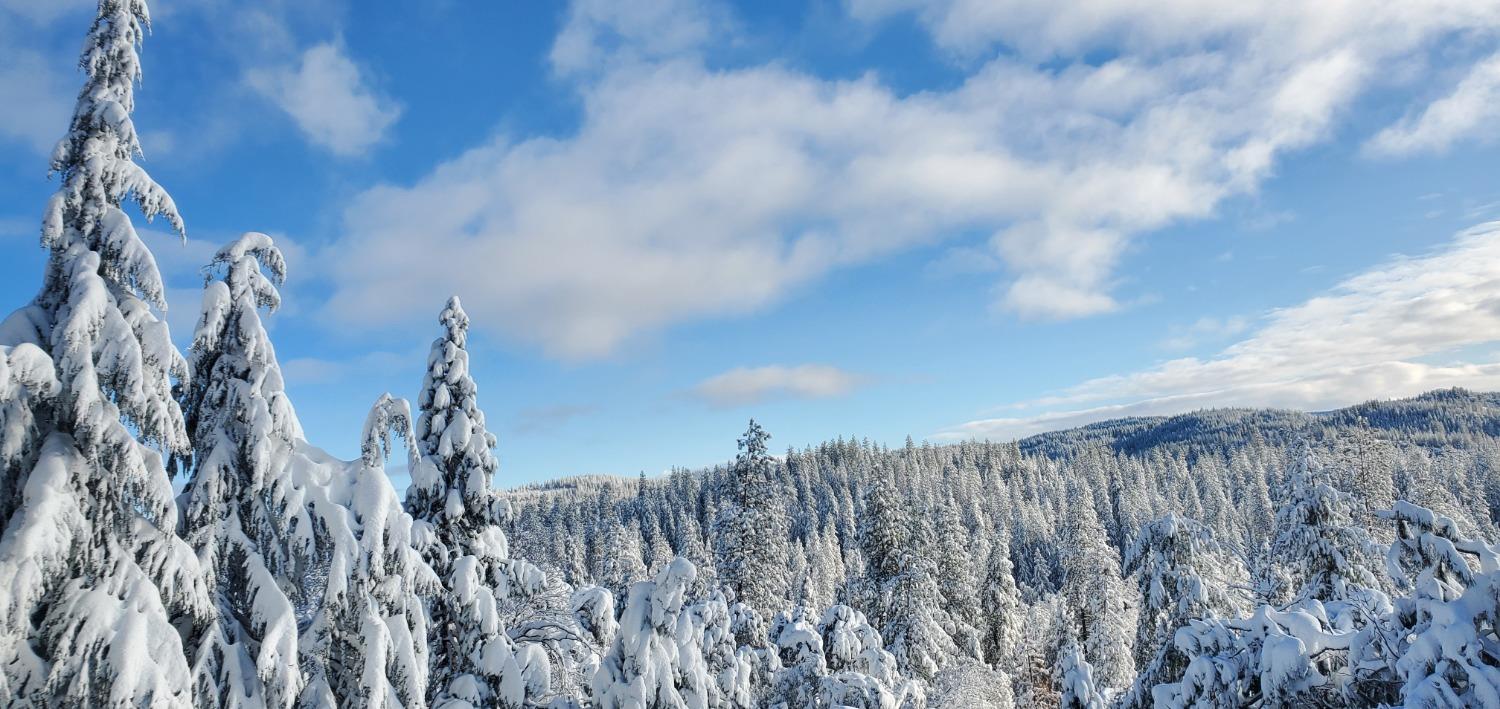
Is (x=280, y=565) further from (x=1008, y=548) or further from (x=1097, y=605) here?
(x=1008, y=548)

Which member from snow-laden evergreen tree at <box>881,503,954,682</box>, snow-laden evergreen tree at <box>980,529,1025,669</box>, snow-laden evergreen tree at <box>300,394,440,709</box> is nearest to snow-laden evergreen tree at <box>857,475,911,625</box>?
snow-laden evergreen tree at <box>881,503,954,682</box>

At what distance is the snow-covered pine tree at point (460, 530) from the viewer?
36.3 feet

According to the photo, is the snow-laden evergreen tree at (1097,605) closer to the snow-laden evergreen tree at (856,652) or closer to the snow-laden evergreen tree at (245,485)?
the snow-laden evergreen tree at (856,652)

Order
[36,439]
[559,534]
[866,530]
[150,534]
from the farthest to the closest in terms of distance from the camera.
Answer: [559,534] → [866,530] → [150,534] → [36,439]

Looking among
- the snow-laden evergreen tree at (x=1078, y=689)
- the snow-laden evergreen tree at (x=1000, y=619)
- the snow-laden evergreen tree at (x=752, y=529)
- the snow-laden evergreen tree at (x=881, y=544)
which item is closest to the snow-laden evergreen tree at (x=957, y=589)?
the snow-laden evergreen tree at (x=1000, y=619)

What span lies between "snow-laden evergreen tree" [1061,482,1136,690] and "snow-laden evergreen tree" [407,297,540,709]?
1047 inches

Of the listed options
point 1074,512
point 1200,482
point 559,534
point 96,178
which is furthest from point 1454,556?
point 1200,482

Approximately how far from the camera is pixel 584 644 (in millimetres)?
14219

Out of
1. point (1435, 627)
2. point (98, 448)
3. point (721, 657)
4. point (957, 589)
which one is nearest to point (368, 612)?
point (98, 448)

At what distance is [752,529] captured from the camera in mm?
27531

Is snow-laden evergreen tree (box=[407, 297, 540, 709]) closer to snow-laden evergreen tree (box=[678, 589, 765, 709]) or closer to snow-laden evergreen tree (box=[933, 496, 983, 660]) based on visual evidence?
snow-laden evergreen tree (box=[678, 589, 765, 709])

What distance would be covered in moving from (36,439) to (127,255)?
1.73 meters

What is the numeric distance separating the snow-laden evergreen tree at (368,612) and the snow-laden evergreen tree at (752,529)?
18.7 m

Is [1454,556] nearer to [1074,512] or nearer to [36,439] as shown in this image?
[36,439]
